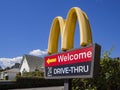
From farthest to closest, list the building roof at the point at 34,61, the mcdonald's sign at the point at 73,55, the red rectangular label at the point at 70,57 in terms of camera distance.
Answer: the building roof at the point at 34,61
the red rectangular label at the point at 70,57
the mcdonald's sign at the point at 73,55

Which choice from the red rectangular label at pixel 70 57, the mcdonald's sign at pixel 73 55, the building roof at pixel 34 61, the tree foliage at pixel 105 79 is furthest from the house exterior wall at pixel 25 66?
the red rectangular label at pixel 70 57

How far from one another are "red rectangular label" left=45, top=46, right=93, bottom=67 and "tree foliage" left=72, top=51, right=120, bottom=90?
552 cm

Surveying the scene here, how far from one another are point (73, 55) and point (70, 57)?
23 centimetres

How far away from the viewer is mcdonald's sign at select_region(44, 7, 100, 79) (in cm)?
951

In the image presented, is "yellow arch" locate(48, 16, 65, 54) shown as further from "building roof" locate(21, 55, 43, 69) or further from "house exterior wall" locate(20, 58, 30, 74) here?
"house exterior wall" locate(20, 58, 30, 74)

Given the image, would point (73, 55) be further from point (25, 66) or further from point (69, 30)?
point (25, 66)

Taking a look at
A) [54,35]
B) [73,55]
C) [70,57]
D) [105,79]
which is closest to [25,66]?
[105,79]

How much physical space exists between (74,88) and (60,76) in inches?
276

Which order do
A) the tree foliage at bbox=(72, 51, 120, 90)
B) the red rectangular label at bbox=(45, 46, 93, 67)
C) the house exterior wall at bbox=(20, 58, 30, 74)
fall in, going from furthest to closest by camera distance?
the house exterior wall at bbox=(20, 58, 30, 74)
the tree foliage at bbox=(72, 51, 120, 90)
the red rectangular label at bbox=(45, 46, 93, 67)

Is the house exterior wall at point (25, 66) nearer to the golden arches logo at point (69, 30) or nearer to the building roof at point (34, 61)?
the building roof at point (34, 61)

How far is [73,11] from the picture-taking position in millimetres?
11594

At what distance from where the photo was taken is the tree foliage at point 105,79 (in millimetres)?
17312

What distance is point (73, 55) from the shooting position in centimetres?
1054

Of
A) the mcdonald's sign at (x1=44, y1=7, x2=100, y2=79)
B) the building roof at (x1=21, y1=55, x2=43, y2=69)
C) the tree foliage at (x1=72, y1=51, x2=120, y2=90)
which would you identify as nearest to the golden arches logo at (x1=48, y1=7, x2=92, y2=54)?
the mcdonald's sign at (x1=44, y1=7, x2=100, y2=79)
